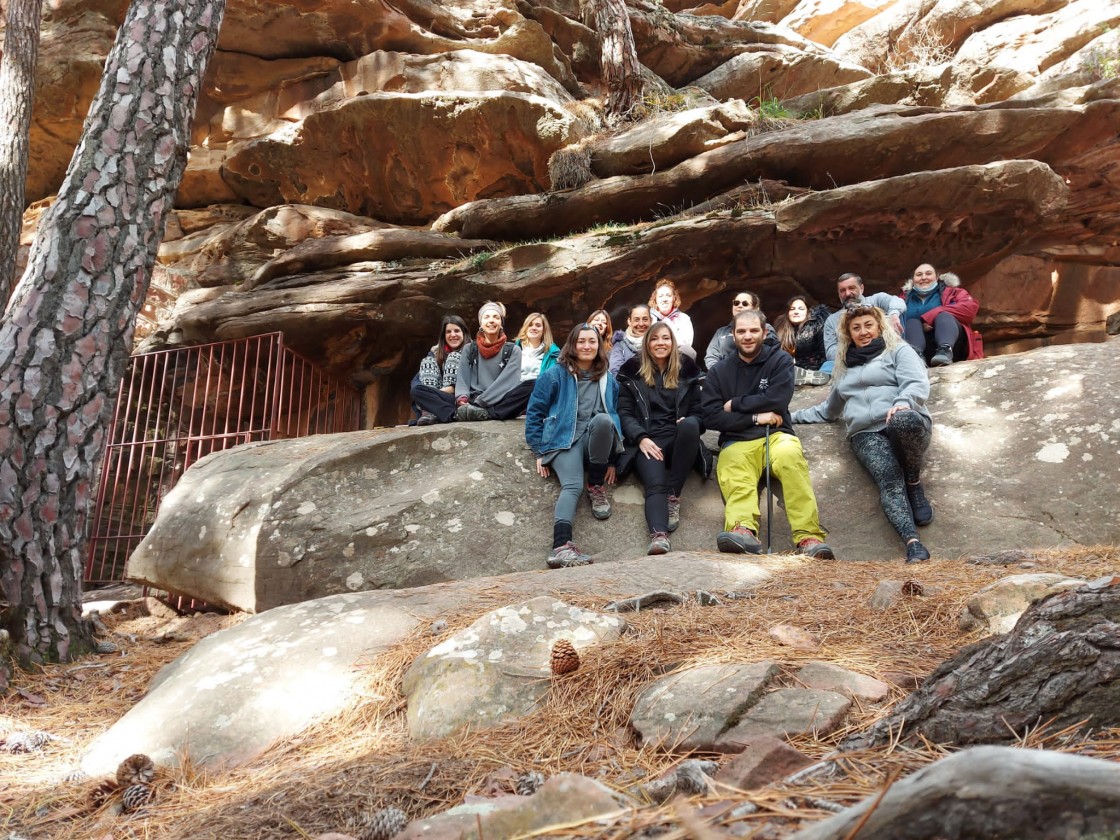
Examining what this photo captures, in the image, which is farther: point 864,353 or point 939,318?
point 939,318

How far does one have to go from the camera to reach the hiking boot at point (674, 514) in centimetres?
552

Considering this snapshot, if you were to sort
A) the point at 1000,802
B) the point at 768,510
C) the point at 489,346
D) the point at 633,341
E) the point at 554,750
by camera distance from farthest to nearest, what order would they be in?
the point at 489,346
the point at 633,341
the point at 768,510
the point at 554,750
the point at 1000,802

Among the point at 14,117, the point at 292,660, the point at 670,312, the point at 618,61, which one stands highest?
the point at 618,61

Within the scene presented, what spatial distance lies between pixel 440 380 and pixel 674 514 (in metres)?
2.96

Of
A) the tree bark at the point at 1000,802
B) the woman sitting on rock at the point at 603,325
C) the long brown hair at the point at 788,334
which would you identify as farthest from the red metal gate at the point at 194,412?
the tree bark at the point at 1000,802

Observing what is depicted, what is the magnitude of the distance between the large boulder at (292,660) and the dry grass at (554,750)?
0.10m

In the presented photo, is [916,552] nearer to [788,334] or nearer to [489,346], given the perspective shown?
[788,334]

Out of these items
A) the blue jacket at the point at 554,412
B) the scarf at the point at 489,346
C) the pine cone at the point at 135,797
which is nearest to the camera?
the pine cone at the point at 135,797

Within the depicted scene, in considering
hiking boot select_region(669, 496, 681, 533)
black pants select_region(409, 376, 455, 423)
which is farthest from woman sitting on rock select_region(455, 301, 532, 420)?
hiking boot select_region(669, 496, 681, 533)

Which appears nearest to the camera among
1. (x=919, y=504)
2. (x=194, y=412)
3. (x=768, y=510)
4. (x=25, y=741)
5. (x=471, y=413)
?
(x=25, y=741)

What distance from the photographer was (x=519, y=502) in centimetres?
572

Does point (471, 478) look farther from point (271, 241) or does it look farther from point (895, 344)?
point (271, 241)

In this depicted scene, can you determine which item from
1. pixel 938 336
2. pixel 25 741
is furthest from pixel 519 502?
pixel 938 336

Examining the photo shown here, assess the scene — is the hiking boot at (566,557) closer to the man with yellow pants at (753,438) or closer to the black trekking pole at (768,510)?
the man with yellow pants at (753,438)
